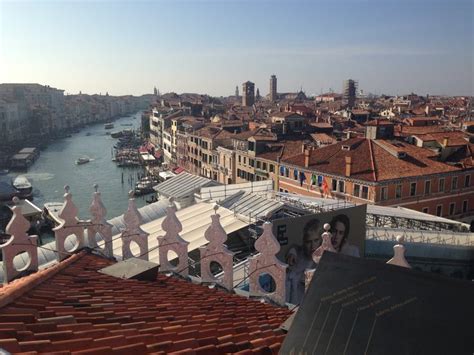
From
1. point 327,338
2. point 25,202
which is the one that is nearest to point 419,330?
point 327,338

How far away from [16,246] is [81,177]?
50473 mm

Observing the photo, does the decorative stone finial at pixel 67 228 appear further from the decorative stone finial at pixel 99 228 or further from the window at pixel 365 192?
the window at pixel 365 192

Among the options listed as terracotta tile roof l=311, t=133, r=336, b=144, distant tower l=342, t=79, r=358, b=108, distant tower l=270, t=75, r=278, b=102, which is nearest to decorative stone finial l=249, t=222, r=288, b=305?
terracotta tile roof l=311, t=133, r=336, b=144

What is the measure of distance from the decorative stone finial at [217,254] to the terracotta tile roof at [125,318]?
332 mm

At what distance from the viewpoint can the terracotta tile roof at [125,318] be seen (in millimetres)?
3525

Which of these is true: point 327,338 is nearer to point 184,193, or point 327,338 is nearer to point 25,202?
point 184,193

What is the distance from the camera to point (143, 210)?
15820 mm

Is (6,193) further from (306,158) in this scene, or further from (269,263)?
(269,263)

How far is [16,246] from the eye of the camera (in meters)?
6.58

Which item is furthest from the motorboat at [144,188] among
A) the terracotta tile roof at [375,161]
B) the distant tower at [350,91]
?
the distant tower at [350,91]

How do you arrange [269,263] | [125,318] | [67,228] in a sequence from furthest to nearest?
1. [67,228]
2. [269,263]
3. [125,318]

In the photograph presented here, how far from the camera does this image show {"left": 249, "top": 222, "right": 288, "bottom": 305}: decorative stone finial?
18.7 feet

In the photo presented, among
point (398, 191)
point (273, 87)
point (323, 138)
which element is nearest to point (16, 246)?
point (398, 191)

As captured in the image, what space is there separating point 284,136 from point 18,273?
31803 millimetres
